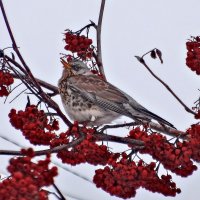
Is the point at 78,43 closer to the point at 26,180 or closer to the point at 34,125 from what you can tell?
the point at 34,125

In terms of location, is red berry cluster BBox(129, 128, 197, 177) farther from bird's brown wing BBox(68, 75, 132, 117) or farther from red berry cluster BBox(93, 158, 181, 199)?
bird's brown wing BBox(68, 75, 132, 117)

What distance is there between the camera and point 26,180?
72 cm

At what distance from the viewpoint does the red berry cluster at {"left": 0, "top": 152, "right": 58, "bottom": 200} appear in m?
0.71

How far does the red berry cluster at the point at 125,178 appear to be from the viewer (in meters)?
0.98

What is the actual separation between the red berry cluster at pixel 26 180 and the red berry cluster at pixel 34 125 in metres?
0.28

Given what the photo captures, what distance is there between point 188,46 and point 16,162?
1.83 ft

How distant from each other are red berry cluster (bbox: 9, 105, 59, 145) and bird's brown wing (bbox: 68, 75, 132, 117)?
373 millimetres

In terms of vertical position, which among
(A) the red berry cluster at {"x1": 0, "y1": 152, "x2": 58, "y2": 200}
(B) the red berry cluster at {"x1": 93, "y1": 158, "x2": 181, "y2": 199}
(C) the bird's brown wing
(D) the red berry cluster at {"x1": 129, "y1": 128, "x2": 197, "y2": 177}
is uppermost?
(C) the bird's brown wing

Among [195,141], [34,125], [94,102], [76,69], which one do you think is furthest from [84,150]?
[76,69]

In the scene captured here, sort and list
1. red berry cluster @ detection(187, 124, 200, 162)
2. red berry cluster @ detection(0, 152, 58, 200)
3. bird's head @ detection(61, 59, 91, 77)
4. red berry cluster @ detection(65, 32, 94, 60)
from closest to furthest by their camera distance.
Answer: red berry cluster @ detection(0, 152, 58, 200)
red berry cluster @ detection(187, 124, 200, 162)
red berry cluster @ detection(65, 32, 94, 60)
bird's head @ detection(61, 59, 91, 77)

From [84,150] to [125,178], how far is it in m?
0.11

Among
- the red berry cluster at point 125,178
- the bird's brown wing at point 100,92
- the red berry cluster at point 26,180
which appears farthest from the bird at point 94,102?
the red berry cluster at point 26,180

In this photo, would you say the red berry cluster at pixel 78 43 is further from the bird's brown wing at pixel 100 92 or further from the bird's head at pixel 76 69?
the bird's head at pixel 76 69

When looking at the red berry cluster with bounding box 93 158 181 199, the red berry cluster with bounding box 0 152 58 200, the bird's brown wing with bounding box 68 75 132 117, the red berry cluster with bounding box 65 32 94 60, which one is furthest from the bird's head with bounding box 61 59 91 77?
the red berry cluster with bounding box 0 152 58 200
